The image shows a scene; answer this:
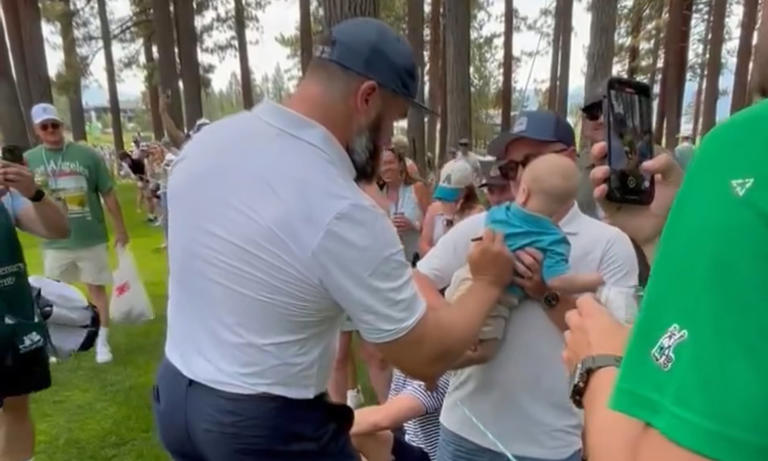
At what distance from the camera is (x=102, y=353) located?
5.72 m

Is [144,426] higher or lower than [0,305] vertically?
lower

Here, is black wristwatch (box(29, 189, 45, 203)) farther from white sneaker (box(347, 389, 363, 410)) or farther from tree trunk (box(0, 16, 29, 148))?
tree trunk (box(0, 16, 29, 148))

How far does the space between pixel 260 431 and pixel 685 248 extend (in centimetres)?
136

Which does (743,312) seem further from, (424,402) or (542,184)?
(424,402)

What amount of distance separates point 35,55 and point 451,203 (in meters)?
13.3

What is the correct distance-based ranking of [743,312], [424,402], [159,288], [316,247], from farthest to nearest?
[159,288]
[424,402]
[316,247]
[743,312]

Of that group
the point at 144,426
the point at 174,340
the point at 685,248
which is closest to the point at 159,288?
the point at 144,426

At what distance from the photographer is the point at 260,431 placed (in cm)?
179

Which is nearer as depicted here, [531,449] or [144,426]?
[531,449]

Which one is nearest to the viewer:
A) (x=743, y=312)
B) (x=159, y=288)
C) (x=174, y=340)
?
(x=743, y=312)

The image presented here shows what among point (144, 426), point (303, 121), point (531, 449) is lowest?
point (144, 426)

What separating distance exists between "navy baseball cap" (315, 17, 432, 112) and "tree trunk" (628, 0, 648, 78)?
18.6m

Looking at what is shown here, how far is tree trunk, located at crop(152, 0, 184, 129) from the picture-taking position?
16.5 m

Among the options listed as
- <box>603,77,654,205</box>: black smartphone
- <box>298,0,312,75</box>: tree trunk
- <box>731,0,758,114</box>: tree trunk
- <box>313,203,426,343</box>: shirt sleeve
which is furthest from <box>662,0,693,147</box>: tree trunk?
<box>313,203,426,343</box>: shirt sleeve
